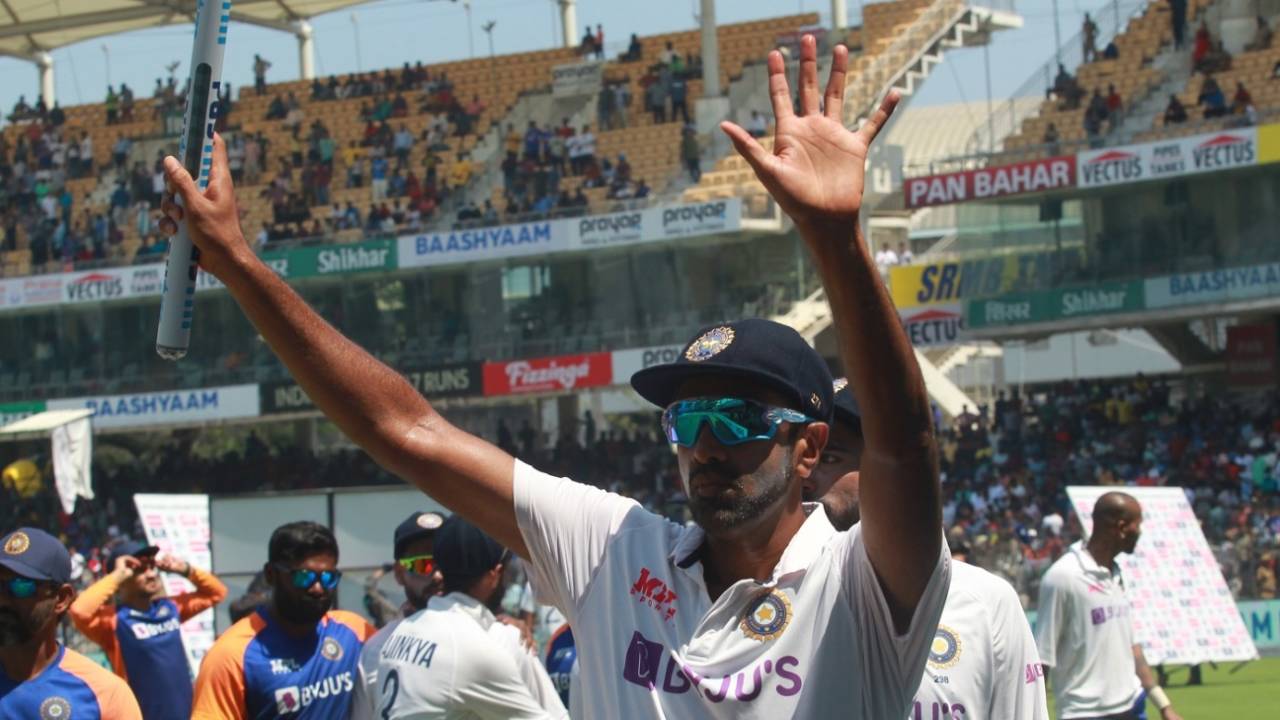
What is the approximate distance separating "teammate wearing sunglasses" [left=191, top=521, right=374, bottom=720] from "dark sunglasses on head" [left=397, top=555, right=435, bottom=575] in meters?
0.50

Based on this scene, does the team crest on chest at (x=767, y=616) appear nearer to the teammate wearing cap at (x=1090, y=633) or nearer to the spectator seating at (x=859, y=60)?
the teammate wearing cap at (x=1090, y=633)

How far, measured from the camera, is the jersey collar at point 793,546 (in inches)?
148

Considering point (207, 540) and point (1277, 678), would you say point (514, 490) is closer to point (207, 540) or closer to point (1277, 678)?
point (207, 540)

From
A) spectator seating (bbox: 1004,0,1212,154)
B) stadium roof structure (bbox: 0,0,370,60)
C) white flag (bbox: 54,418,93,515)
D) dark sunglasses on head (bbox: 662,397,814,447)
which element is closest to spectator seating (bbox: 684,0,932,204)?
spectator seating (bbox: 1004,0,1212,154)

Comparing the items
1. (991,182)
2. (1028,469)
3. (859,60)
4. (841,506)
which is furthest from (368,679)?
(859,60)

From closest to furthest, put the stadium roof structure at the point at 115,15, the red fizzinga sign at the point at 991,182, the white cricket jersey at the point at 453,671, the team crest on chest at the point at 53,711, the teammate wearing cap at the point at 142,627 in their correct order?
the team crest on chest at the point at 53,711, the white cricket jersey at the point at 453,671, the teammate wearing cap at the point at 142,627, the red fizzinga sign at the point at 991,182, the stadium roof structure at the point at 115,15

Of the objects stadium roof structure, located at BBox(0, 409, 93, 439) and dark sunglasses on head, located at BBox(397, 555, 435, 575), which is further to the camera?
stadium roof structure, located at BBox(0, 409, 93, 439)

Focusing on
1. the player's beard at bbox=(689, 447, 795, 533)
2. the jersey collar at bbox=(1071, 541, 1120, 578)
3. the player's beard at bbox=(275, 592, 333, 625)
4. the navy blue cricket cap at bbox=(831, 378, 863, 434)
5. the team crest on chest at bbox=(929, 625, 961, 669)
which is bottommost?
the jersey collar at bbox=(1071, 541, 1120, 578)

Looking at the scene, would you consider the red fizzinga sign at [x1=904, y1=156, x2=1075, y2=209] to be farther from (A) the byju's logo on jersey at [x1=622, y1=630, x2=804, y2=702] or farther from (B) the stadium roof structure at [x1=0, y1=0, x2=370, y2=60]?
(A) the byju's logo on jersey at [x1=622, y1=630, x2=804, y2=702]

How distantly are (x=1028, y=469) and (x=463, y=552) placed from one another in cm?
3055

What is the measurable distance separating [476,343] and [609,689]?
43860 millimetres

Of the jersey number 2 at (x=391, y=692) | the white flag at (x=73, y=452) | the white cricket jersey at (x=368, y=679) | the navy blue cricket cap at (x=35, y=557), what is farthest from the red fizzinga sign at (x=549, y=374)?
the navy blue cricket cap at (x=35, y=557)

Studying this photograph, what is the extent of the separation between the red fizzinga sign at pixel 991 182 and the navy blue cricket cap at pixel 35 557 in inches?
1399

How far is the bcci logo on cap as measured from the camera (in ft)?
20.8
